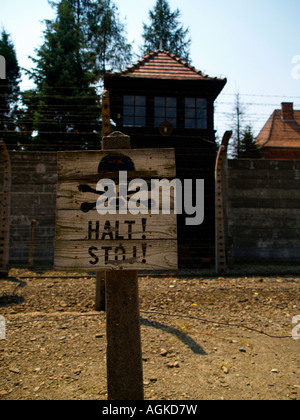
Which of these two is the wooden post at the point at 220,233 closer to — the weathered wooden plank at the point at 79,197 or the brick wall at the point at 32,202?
the brick wall at the point at 32,202

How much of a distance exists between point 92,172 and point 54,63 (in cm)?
1669

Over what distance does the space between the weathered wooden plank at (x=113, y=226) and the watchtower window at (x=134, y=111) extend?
31.3ft

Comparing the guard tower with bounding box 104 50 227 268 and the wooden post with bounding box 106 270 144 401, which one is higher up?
the guard tower with bounding box 104 50 227 268

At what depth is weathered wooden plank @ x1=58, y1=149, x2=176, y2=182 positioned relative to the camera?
6.17ft

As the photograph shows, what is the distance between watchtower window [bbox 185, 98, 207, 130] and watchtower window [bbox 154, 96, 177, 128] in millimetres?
448

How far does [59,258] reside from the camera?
6.03 feet

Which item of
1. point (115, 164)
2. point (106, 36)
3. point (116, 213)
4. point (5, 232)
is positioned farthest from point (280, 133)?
point (116, 213)

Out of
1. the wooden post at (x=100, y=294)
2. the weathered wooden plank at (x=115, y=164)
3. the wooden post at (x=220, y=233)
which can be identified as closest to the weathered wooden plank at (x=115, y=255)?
the weathered wooden plank at (x=115, y=164)

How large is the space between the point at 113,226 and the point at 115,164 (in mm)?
396

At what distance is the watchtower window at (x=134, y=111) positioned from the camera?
10.9 metres

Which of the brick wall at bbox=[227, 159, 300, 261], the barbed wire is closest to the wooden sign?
the barbed wire

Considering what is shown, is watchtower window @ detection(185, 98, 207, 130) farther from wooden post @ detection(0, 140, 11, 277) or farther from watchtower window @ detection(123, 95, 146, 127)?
wooden post @ detection(0, 140, 11, 277)

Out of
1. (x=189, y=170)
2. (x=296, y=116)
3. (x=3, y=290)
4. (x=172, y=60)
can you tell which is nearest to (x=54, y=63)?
(x=172, y=60)
